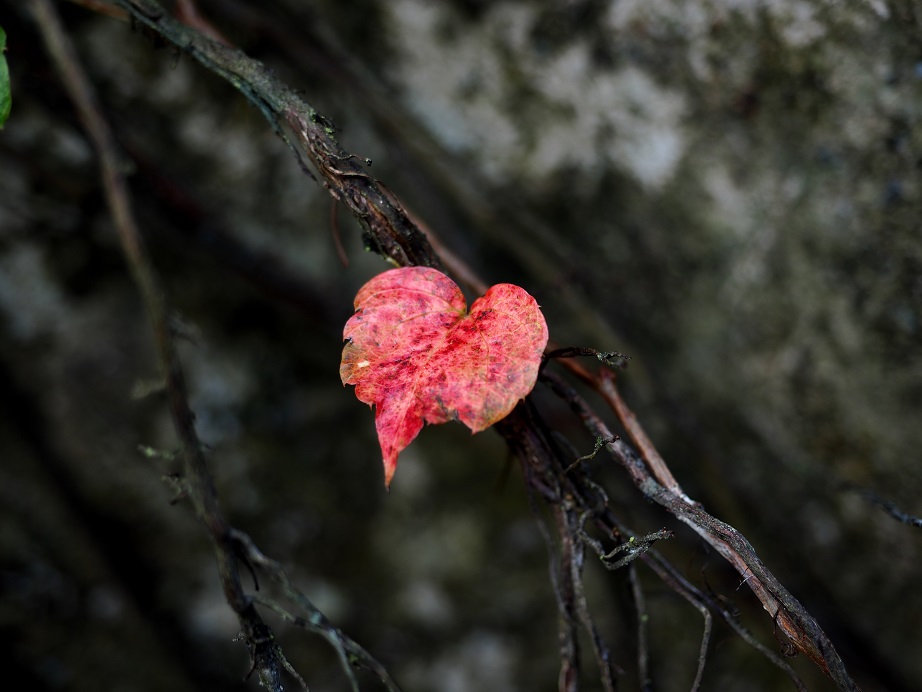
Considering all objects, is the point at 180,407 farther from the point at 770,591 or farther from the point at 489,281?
the point at 489,281

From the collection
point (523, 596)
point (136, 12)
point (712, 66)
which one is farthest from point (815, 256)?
point (136, 12)

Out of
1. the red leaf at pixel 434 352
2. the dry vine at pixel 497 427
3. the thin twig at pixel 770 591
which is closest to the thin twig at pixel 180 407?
the dry vine at pixel 497 427

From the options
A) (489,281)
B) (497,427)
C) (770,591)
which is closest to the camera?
(770,591)

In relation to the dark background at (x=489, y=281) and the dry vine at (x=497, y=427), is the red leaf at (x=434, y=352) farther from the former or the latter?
the dark background at (x=489, y=281)

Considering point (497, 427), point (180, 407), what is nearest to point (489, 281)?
point (497, 427)

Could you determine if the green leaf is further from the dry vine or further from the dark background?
the dark background

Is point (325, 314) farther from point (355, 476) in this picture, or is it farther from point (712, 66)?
point (712, 66)

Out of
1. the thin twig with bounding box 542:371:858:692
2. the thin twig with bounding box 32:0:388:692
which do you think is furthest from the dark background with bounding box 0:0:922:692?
the thin twig with bounding box 542:371:858:692
